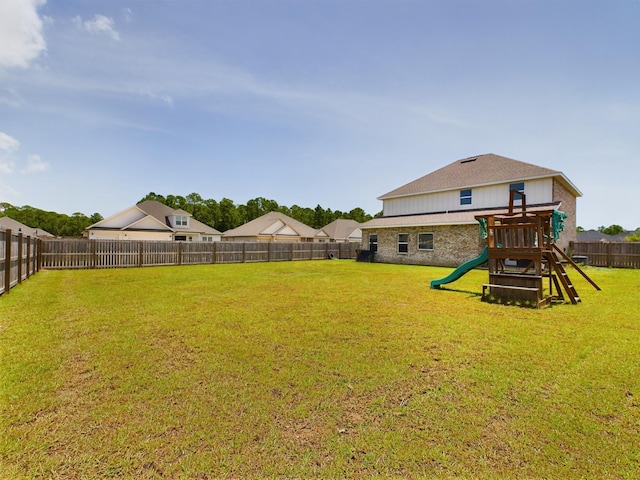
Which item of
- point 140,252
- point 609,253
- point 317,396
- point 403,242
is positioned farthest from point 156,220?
point 609,253

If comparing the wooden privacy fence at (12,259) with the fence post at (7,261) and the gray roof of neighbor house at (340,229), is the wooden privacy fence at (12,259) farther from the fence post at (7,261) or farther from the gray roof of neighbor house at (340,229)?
the gray roof of neighbor house at (340,229)

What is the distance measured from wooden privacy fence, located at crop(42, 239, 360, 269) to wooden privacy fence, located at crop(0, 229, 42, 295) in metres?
5.16

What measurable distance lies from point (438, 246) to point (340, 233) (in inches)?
1072

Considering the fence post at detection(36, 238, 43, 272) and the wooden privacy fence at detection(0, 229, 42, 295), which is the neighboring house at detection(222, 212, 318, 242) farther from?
the wooden privacy fence at detection(0, 229, 42, 295)

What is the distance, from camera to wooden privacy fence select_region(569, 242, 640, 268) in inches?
734

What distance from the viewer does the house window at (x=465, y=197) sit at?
2115 cm

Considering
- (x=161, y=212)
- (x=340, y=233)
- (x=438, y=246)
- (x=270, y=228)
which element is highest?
(x=161, y=212)

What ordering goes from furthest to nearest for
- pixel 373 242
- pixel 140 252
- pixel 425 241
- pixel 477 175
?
pixel 373 242 < pixel 477 175 < pixel 425 241 < pixel 140 252

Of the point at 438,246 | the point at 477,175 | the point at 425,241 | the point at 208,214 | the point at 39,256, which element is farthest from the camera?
the point at 208,214

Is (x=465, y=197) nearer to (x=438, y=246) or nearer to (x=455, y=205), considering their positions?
(x=455, y=205)

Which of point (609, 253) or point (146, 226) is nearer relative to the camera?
point (609, 253)

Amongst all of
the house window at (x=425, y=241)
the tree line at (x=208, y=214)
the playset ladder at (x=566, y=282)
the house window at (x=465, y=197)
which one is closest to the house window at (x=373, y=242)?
the house window at (x=425, y=241)

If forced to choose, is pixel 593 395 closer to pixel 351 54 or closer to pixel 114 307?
pixel 114 307

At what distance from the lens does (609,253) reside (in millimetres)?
19359
